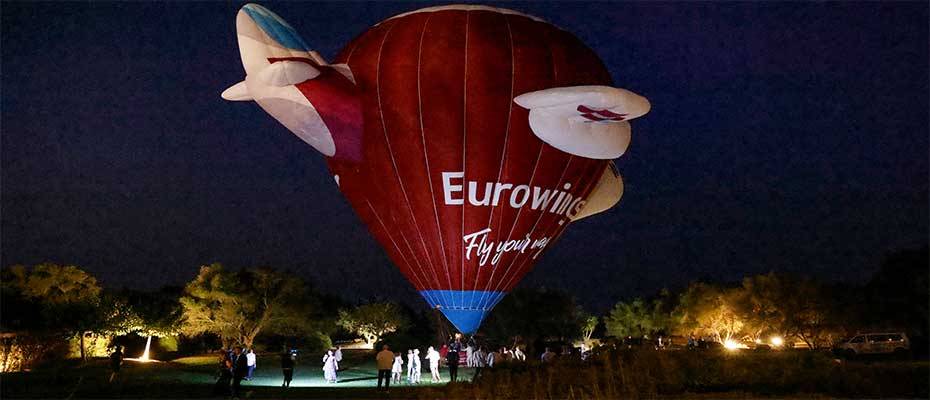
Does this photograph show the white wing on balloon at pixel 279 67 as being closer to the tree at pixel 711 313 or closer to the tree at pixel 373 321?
the tree at pixel 711 313

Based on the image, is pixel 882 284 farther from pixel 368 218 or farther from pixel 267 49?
pixel 267 49

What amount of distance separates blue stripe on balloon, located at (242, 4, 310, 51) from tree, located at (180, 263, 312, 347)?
1001 inches

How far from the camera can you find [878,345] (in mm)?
36125

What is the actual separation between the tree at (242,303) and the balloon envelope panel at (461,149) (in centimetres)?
2322

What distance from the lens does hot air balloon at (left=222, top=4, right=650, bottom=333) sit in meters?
23.0

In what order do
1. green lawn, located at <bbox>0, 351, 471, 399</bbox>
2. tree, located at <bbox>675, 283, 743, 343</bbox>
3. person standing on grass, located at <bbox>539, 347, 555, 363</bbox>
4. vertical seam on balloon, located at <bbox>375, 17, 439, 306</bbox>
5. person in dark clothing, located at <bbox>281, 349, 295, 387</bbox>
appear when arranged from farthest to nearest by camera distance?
tree, located at <bbox>675, 283, 743, 343</bbox>, vertical seam on balloon, located at <bbox>375, 17, 439, 306</bbox>, person in dark clothing, located at <bbox>281, 349, 295, 387</bbox>, green lawn, located at <bbox>0, 351, 471, 399</bbox>, person standing on grass, located at <bbox>539, 347, 555, 363</bbox>

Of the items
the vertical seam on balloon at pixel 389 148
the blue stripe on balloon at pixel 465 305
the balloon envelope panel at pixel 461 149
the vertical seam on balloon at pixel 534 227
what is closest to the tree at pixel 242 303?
the balloon envelope panel at pixel 461 149

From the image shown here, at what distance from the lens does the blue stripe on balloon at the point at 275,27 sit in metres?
22.5

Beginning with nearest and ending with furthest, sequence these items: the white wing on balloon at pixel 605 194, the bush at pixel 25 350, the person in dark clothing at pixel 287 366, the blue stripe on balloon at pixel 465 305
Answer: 1. the person in dark clothing at pixel 287 366
2. the blue stripe on balloon at pixel 465 305
3. the bush at pixel 25 350
4. the white wing on balloon at pixel 605 194

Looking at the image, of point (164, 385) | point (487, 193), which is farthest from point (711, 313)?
point (164, 385)

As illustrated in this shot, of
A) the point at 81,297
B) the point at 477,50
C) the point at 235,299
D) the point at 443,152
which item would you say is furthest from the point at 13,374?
the point at 81,297

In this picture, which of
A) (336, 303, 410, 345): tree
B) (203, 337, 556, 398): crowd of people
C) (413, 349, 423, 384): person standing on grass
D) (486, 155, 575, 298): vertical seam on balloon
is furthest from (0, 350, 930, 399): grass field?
(336, 303, 410, 345): tree

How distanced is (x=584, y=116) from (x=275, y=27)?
9004 millimetres

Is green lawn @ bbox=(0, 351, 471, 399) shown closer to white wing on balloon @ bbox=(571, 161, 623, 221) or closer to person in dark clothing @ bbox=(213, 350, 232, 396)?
person in dark clothing @ bbox=(213, 350, 232, 396)
